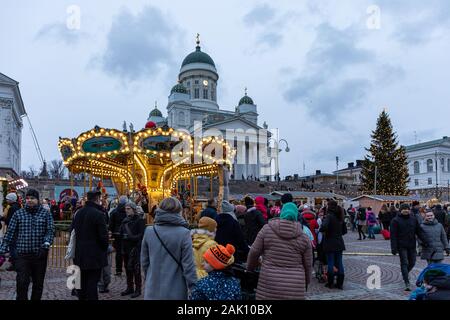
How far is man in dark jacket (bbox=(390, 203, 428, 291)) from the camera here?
786 centimetres

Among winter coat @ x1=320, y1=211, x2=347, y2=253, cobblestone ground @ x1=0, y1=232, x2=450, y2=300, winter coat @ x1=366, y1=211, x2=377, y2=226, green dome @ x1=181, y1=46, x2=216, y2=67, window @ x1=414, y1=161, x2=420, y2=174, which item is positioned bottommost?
cobblestone ground @ x1=0, y1=232, x2=450, y2=300

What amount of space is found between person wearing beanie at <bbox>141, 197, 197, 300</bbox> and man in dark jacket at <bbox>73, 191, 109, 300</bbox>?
170cm

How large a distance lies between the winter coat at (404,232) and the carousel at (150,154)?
31.2 feet

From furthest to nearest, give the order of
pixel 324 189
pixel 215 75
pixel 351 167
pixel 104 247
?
pixel 351 167, pixel 215 75, pixel 324 189, pixel 104 247

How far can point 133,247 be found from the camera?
7543 millimetres

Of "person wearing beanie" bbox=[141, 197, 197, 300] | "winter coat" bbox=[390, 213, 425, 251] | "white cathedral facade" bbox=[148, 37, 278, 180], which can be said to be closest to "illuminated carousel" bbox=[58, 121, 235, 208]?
"winter coat" bbox=[390, 213, 425, 251]

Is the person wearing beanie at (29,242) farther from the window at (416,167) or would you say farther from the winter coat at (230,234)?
the window at (416,167)

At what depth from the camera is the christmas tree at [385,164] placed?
3778cm

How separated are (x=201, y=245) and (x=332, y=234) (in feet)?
13.3

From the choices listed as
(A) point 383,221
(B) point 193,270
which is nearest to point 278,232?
(B) point 193,270

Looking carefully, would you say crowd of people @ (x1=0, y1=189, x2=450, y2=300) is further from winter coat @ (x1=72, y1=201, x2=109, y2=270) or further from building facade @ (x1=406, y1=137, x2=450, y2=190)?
building facade @ (x1=406, y1=137, x2=450, y2=190)
